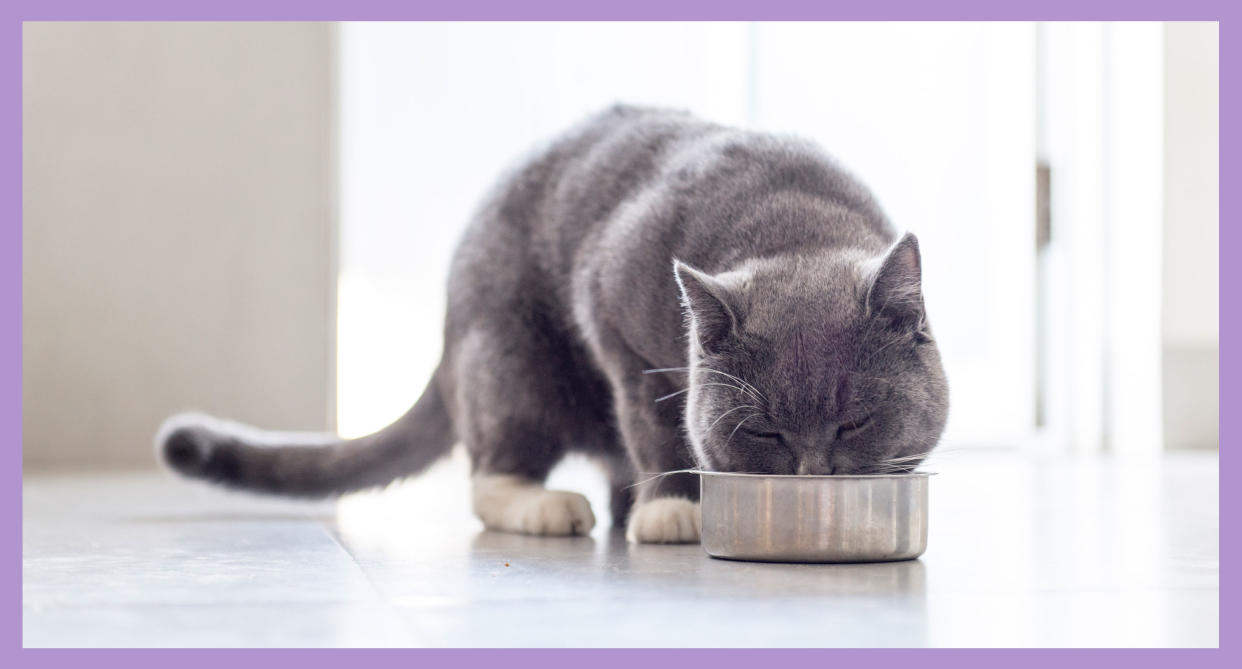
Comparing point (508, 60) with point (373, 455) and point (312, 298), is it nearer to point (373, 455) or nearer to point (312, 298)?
point (312, 298)

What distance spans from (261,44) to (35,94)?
0.84 metres

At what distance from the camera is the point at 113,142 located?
15.8 ft

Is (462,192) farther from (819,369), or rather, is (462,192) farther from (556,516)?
(819,369)

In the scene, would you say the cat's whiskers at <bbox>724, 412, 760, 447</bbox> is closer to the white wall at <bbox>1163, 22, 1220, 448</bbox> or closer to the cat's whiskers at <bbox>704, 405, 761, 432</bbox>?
the cat's whiskers at <bbox>704, 405, 761, 432</bbox>

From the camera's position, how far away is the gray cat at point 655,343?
1.88 meters

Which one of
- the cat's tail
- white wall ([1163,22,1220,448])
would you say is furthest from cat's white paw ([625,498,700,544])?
white wall ([1163,22,1220,448])

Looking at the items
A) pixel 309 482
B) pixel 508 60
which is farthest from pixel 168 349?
pixel 309 482

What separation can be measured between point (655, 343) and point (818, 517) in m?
0.56

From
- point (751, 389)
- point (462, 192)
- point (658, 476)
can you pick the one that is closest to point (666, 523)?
point (658, 476)

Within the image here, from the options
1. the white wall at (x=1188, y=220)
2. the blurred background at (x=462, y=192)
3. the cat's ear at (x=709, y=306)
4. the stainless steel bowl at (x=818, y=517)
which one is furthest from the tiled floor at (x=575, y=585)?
the white wall at (x=1188, y=220)

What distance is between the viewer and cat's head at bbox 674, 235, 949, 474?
185cm

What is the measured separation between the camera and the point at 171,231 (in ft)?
15.8

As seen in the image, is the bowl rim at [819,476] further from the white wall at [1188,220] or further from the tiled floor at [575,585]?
the white wall at [1188,220]

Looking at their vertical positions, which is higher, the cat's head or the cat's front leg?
the cat's head
